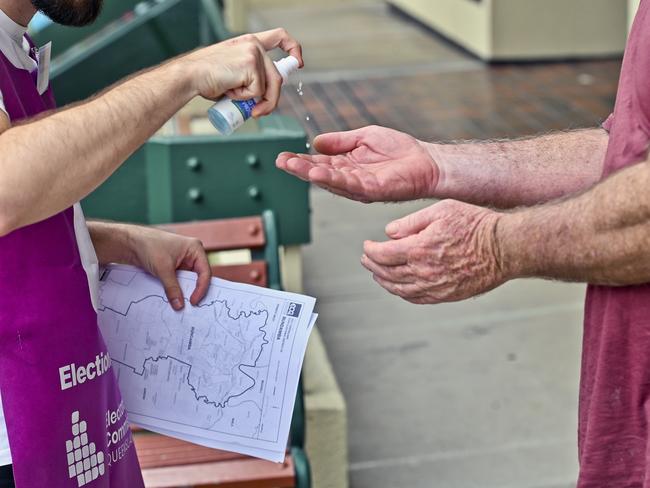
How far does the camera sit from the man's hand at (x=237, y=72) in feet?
5.69

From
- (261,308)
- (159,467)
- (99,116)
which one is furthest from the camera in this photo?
(159,467)

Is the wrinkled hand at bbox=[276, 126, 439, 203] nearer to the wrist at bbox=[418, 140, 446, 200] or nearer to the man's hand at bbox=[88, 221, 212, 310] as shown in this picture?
the wrist at bbox=[418, 140, 446, 200]

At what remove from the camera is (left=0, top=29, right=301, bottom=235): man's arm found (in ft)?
5.10

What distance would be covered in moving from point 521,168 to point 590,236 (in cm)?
48

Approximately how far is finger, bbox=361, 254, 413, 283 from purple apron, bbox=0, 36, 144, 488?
50 cm

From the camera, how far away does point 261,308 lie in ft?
6.70

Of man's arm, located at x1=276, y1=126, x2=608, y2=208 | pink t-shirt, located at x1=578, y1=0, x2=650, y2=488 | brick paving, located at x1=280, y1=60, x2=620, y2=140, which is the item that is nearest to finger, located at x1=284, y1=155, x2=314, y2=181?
man's arm, located at x1=276, y1=126, x2=608, y2=208

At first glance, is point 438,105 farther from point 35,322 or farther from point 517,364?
point 35,322

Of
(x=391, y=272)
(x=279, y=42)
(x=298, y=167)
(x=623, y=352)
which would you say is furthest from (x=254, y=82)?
(x=623, y=352)

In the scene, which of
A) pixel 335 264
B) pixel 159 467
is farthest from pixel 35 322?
pixel 335 264

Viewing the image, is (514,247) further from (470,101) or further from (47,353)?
(470,101)

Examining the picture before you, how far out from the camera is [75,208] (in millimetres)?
1893

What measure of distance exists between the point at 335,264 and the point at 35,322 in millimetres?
4271

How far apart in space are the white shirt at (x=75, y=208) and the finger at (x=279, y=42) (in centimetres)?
39
